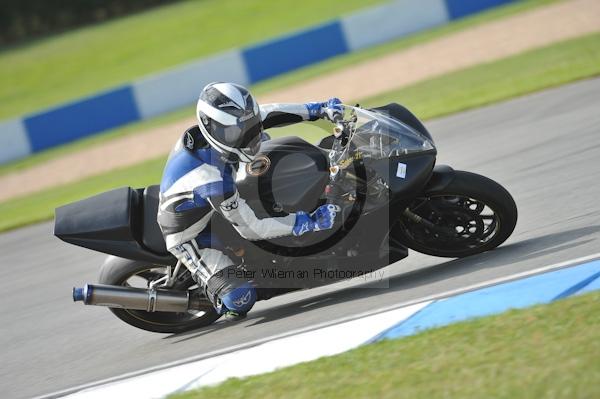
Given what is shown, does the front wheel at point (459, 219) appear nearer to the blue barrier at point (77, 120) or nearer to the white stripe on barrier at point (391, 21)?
the white stripe on barrier at point (391, 21)

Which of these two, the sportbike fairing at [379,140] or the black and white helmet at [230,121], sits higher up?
the black and white helmet at [230,121]

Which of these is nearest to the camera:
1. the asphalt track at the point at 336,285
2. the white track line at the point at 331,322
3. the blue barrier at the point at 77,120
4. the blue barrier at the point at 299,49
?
the white track line at the point at 331,322

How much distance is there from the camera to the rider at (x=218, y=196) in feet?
17.9

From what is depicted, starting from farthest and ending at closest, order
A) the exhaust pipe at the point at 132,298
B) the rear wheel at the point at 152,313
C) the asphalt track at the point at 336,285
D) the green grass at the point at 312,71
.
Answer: the green grass at the point at 312,71, the rear wheel at the point at 152,313, the exhaust pipe at the point at 132,298, the asphalt track at the point at 336,285

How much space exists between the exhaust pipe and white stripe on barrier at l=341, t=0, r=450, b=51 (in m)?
14.1

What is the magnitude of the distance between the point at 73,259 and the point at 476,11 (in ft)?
42.9

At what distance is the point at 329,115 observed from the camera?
19.1 feet

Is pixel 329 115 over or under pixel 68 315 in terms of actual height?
over

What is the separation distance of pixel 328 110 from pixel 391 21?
14193 millimetres

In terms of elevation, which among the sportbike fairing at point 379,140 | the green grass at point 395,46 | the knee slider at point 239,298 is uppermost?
the sportbike fairing at point 379,140

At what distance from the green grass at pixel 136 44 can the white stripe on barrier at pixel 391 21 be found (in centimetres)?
385

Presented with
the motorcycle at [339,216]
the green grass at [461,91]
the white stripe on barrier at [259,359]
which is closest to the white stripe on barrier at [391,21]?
the green grass at [461,91]

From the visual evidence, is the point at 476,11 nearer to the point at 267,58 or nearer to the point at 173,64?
the point at 267,58

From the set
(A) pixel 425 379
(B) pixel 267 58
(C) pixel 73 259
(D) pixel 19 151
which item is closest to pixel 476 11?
(B) pixel 267 58
